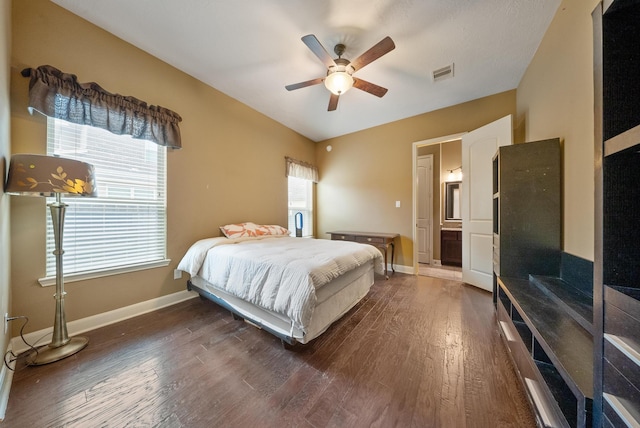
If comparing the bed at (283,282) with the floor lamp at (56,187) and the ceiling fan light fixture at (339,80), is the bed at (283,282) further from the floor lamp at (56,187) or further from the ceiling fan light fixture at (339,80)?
the ceiling fan light fixture at (339,80)

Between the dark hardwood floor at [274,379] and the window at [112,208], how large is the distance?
64 centimetres

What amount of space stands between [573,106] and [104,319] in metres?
4.34

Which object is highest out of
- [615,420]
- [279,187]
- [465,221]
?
[279,187]

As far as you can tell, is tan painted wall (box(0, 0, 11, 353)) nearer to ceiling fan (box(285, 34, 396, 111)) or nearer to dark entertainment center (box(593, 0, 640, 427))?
ceiling fan (box(285, 34, 396, 111))

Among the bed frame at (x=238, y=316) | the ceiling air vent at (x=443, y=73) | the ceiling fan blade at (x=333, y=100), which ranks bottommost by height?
the bed frame at (x=238, y=316)

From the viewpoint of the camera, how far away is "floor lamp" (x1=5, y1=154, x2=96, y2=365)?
131 cm

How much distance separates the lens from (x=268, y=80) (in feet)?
8.78

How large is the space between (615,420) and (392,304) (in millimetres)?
→ 2035

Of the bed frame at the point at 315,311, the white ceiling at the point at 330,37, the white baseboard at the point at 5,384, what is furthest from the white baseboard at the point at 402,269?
the white baseboard at the point at 5,384

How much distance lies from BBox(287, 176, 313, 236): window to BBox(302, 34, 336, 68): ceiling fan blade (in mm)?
2478

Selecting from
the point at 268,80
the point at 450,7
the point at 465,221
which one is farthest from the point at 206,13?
the point at 465,221

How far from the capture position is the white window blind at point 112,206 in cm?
182

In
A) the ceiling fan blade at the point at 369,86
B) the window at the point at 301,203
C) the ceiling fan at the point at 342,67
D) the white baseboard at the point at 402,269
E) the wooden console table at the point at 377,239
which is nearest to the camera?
the ceiling fan at the point at 342,67

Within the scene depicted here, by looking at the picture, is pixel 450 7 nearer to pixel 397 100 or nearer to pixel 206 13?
pixel 397 100
